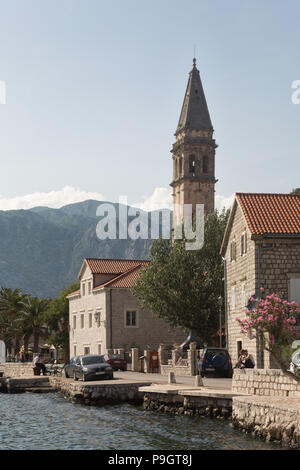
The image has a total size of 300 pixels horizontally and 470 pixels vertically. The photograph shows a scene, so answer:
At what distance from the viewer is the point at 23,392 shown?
161 ft

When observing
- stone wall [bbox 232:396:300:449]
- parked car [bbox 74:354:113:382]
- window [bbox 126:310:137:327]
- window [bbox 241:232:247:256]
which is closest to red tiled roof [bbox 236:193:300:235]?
window [bbox 241:232:247:256]

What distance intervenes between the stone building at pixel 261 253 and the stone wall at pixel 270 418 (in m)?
14.2

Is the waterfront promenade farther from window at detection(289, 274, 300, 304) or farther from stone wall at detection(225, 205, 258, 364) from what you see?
window at detection(289, 274, 300, 304)

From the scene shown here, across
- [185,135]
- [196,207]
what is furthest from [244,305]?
[185,135]

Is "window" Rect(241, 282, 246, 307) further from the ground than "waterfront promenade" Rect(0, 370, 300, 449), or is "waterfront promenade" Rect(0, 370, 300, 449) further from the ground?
"window" Rect(241, 282, 246, 307)

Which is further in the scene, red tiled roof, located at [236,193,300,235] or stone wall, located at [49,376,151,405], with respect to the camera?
red tiled roof, located at [236,193,300,235]

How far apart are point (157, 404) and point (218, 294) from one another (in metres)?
25.0

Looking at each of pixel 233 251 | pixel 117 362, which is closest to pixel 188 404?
pixel 233 251

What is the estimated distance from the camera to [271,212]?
137ft

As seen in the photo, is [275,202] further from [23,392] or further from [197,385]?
[23,392]

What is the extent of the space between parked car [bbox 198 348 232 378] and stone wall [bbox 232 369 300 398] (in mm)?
11259

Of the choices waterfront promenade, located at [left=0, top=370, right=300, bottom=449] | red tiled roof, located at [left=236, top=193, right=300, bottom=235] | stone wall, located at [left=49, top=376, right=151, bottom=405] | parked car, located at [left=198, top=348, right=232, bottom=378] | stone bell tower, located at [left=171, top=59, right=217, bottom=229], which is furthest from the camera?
stone bell tower, located at [left=171, top=59, right=217, bottom=229]

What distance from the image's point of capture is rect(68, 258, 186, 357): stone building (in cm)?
6525

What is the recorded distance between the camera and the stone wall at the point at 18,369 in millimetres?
57519
